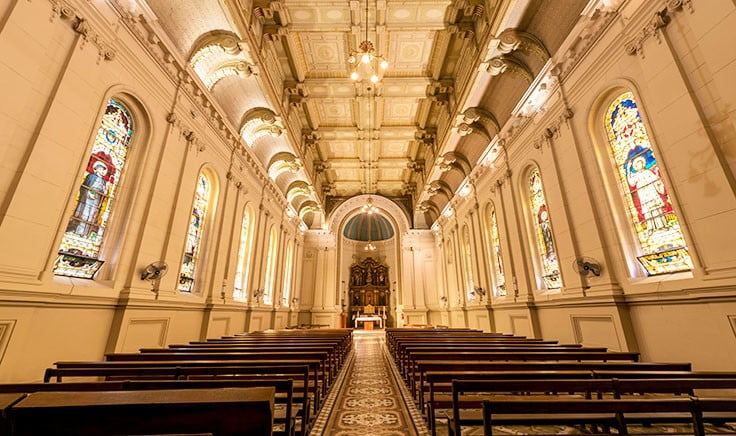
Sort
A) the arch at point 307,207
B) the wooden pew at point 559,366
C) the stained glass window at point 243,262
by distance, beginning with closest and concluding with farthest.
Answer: the wooden pew at point 559,366
the stained glass window at point 243,262
the arch at point 307,207

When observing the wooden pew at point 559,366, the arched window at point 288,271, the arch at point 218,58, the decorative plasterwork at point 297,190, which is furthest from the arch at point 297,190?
the wooden pew at point 559,366

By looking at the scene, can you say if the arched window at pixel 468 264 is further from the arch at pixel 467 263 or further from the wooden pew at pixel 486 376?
the wooden pew at pixel 486 376

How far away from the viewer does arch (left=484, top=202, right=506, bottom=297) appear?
35.7 feet

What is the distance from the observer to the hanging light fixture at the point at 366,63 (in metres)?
7.18

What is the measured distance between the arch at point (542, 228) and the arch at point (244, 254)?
970 centimetres

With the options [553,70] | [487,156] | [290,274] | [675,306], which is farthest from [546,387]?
[290,274]

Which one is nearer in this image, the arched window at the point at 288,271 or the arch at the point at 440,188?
the arch at the point at 440,188

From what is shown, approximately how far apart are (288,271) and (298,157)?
740 centimetres

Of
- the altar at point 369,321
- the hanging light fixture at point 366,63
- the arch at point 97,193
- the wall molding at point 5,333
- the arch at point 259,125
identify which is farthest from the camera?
the altar at point 369,321

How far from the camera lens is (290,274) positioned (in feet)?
58.9

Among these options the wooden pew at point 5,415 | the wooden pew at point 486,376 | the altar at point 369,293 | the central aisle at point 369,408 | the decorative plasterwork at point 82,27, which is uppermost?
the decorative plasterwork at point 82,27

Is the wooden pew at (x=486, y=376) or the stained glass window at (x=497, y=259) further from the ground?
the stained glass window at (x=497, y=259)

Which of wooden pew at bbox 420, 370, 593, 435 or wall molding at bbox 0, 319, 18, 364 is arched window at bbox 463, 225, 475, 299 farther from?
wall molding at bbox 0, 319, 18, 364

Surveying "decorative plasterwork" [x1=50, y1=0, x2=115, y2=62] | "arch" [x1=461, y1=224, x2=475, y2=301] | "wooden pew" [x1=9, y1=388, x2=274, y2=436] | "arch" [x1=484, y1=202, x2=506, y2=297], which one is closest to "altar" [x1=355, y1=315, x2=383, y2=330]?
"arch" [x1=461, y1=224, x2=475, y2=301]
